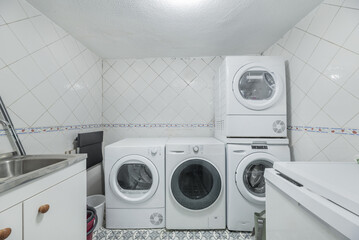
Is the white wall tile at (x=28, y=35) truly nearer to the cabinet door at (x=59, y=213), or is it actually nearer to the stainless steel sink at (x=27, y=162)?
the stainless steel sink at (x=27, y=162)

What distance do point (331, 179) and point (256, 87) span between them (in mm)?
1195

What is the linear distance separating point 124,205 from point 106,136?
1.13 m

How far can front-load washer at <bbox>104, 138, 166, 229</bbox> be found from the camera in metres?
1.56

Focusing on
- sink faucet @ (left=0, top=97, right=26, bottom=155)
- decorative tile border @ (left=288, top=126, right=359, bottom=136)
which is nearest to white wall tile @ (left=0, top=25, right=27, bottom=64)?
sink faucet @ (left=0, top=97, right=26, bottom=155)

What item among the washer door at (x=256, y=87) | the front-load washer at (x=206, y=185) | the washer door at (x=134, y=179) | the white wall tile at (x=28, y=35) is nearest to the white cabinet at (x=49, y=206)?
the washer door at (x=134, y=179)

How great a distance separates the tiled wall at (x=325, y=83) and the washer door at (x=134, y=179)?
1.45 metres

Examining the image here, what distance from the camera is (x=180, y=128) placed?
2.34 meters

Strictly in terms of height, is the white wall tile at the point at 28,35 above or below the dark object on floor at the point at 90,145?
above

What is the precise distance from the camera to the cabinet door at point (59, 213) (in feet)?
2.30

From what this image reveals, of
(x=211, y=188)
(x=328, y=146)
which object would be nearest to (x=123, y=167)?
(x=211, y=188)

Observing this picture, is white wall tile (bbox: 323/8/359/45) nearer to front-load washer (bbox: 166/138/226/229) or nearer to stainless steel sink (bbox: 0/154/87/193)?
front-load washer (bbox: 166/138/226/229)

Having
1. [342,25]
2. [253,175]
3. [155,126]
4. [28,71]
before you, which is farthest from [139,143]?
[342,25]

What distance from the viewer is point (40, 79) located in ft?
4.41

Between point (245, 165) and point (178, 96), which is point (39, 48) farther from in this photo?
point (245, 165)
